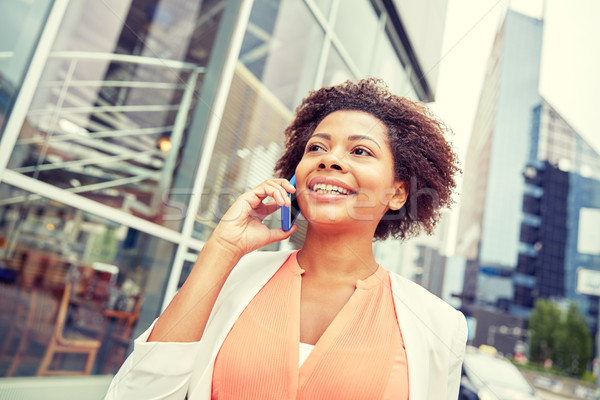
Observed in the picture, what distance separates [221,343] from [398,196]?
0.82 meters

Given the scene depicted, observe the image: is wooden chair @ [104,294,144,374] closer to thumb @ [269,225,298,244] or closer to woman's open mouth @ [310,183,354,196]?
thumb @ [269,225,298,244]

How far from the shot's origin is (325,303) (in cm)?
120

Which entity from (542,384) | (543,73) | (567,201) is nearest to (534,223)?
(567,201)

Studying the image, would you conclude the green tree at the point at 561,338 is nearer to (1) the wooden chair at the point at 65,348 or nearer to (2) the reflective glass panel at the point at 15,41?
(1) the wooden chair at the point at 65,348

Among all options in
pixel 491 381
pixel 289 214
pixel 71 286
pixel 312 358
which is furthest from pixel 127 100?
pixel 491 381

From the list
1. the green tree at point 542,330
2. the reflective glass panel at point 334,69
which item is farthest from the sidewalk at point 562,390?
the green tree at point 542,330

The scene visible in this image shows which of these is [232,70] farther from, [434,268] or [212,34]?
[434,268]

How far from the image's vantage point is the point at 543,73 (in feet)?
10.4

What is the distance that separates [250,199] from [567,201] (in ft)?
261

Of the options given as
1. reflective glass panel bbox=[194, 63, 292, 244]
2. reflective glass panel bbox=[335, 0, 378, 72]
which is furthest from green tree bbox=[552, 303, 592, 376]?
reflective glass panel bbox=[194, 63, 292, 244]

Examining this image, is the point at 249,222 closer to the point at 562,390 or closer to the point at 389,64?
the point at 389,64

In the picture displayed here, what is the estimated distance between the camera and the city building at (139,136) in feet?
9.74

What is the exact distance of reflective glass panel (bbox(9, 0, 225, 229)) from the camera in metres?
3.48

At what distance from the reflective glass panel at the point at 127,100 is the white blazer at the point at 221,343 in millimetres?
2169
